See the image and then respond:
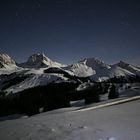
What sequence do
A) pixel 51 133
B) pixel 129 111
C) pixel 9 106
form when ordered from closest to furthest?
pixel 51 133
pixel 129 111
pixel 9 106

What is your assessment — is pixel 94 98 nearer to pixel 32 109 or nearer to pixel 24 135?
pixel 32 109

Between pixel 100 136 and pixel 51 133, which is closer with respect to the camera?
pixel 100 136

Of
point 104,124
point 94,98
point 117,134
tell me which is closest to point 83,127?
point 104,124

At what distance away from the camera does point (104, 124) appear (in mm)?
4703

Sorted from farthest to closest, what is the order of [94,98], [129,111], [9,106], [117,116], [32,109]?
1. [9,106]
2. [32,109]
3. [94,98]
4. [129,111]
5. [117,116]

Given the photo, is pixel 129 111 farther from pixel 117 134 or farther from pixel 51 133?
pixel 51 133

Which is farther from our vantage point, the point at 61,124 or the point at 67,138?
the point at 61,124

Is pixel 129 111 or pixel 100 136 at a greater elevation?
pixel 129 111

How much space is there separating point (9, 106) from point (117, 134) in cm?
7698

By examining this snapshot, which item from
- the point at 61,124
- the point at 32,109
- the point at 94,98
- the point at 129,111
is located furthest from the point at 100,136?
the point at 32,109

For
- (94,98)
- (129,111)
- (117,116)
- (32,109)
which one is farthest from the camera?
(32,109)

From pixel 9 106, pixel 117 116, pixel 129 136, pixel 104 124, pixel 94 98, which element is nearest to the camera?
pixel 129 136

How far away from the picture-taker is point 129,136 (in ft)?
12.3

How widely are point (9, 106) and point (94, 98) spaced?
43830 millimetres
